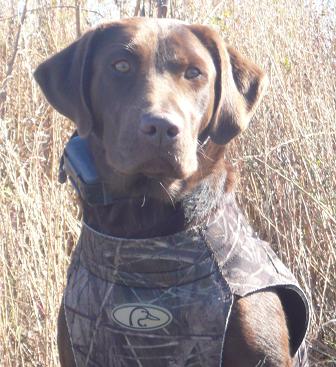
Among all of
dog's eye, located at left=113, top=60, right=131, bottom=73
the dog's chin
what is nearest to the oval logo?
the dog's chin

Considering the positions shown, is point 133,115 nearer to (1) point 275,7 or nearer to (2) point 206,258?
(2) point 206,258

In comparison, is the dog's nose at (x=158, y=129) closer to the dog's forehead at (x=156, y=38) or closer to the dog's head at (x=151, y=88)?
the dog's head at (x=151, y=88)

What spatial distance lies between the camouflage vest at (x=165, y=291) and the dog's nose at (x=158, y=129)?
1.09 feet

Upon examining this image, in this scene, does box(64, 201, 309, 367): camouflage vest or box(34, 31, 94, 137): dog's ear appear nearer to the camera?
box(64, 201, 309, 367): camouflage vest

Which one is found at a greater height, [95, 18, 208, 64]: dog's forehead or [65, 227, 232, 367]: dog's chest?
[95, 18, 208, 64]: dog's forehead

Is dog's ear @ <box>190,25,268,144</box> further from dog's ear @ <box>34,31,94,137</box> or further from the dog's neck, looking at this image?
dog's ear @ <box>34,31,94,137</box>

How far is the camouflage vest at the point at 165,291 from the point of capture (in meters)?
2.57

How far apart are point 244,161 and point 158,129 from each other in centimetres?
189

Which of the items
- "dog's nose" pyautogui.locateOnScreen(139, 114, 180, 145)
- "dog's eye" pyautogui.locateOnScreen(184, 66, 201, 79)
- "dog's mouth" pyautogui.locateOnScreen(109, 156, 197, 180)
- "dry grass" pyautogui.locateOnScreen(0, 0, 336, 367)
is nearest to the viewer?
"dog's nose" pyautogui.locateOnScreen(139, 114, 180, 145)

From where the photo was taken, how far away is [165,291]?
258 cm

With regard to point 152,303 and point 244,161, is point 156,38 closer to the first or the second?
point 152,303

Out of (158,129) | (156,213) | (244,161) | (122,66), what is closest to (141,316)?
(156,213)

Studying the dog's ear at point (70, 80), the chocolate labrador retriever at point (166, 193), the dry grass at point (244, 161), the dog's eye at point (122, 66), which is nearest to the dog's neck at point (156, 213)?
the chocolate labrador retriever at point (166, 193)

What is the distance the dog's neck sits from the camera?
8.77 ft
